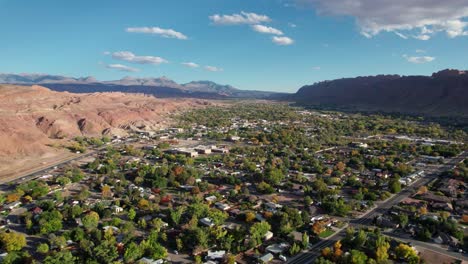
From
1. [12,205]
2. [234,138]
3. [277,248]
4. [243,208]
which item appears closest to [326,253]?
[277,248]

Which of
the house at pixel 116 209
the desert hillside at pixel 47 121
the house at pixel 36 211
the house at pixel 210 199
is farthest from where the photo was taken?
the desert hillside at pixel 47 121

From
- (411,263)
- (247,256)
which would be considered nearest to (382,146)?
(411,263)

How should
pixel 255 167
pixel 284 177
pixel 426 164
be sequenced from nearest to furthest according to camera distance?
1. pixel 284 177
2. pixel 255 167
3. pixel 426 164

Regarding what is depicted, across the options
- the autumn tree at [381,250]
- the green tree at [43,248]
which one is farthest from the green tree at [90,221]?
the autumn tree at [381,250]

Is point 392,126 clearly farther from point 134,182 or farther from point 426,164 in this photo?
point 134,182

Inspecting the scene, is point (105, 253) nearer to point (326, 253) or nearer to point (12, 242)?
point (12, 242)

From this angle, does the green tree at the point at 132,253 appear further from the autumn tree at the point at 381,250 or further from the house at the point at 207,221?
the autumn tree at the point at 381,250

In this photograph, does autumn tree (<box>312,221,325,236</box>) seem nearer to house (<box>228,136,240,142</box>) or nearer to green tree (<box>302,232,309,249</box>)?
green tree (<box>302,232,309,249</box>)
